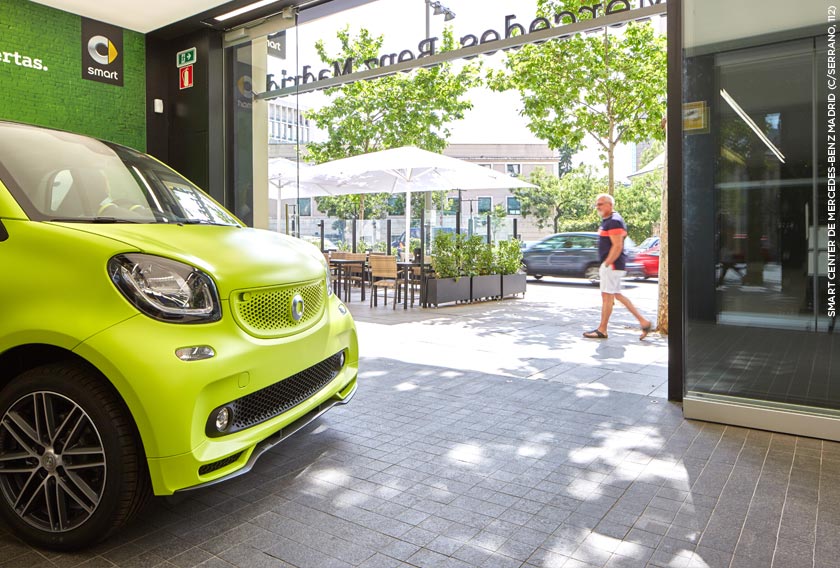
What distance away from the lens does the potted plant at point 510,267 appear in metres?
13.4

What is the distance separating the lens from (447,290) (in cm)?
1198

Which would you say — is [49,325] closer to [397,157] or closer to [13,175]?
[13,175]

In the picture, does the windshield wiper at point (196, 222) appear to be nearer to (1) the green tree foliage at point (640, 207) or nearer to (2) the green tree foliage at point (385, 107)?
(2) the green tree foliage at point (385, 107)

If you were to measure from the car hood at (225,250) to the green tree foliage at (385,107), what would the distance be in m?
17.3

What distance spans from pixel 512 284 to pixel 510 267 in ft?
1.26

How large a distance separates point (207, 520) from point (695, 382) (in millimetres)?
3496

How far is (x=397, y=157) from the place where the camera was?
13.1 m

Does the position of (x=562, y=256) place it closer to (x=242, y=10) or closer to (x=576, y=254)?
(x=576, y=254)

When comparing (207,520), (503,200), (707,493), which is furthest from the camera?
(503,200)

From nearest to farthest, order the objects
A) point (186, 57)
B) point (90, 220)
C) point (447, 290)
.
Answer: point (90, 220), point (186, 57), point (447, 290)

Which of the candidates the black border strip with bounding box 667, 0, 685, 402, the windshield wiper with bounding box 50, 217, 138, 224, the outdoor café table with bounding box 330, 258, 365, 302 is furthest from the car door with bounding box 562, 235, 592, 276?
the windshield wiper with bounding box 50, 217, 138, 224

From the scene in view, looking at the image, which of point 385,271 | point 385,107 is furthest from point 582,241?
point 385,271

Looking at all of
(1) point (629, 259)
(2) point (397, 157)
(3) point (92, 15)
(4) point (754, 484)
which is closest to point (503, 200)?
(1) point (629, 259)

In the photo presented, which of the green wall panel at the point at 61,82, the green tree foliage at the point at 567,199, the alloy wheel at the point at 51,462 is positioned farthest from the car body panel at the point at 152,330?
the green tree foliage at the point at 567,199
